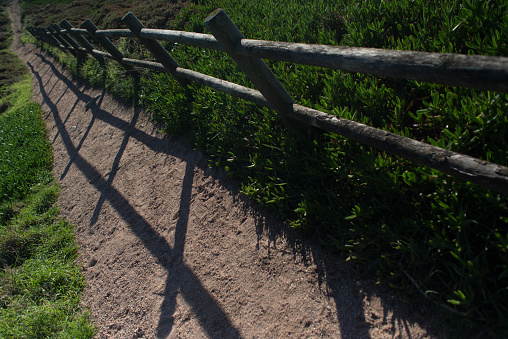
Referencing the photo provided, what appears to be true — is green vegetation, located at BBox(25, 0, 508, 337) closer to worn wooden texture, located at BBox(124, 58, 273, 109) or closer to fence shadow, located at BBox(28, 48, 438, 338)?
fence shadow, located at BBox(28, 48, 438, 338)

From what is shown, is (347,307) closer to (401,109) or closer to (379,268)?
(379,268)

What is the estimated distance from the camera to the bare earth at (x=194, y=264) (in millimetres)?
2119

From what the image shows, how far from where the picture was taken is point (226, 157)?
3.54m

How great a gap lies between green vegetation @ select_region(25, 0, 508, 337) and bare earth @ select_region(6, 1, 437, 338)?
207 mm

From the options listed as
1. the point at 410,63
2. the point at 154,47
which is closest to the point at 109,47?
the point at 154,47

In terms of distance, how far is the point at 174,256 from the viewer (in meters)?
3.08

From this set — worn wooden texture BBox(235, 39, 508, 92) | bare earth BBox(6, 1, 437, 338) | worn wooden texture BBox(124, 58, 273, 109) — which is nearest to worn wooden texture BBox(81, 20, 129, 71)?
worn wooden texture BBox(124, 58, 273, 109)

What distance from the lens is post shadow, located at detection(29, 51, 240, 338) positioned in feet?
8.07

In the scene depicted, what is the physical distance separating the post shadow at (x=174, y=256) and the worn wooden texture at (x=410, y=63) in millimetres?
2006

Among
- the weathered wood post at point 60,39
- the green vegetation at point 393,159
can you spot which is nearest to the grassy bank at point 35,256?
the green vegetation at point 393,159

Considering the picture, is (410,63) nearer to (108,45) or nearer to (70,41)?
(108,45)

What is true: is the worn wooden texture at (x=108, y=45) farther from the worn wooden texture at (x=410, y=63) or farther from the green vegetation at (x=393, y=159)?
the worn wooden texture at (x=410, y=63)

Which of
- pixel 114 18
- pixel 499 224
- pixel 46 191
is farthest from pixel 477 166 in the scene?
pixel 114 18

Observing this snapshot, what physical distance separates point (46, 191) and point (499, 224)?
222 inches
